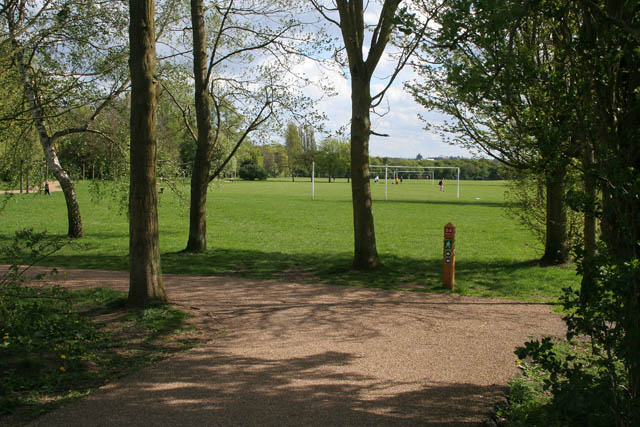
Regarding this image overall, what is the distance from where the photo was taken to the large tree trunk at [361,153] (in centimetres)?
1189

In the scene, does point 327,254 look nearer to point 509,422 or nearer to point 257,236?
point 257,236

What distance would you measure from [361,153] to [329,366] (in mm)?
7022

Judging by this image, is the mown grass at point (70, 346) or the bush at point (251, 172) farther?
the bush at point (251, 172)

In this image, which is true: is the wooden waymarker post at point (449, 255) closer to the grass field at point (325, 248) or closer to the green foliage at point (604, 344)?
the grass field at point (325, 248)

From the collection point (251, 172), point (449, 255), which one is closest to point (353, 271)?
point (449, 255)

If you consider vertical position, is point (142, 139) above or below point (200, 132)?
below

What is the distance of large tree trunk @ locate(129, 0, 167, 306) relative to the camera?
24.7 feet

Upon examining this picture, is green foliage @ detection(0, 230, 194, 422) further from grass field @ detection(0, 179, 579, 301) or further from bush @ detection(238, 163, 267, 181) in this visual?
bush @ detection(238, 163, 267, 181)

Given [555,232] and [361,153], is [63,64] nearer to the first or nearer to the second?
[361,153]

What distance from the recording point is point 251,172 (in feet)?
343

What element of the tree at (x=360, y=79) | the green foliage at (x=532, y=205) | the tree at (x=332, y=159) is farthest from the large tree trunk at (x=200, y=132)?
the tree at (x=332, y=159)

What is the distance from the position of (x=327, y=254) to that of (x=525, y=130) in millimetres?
10929

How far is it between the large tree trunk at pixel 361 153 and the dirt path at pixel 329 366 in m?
2.91

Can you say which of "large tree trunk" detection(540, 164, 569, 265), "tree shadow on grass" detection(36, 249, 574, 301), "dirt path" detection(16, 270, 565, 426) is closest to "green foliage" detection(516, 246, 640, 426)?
Answer: "dirt path" detection(16, 270, 565, 426)
